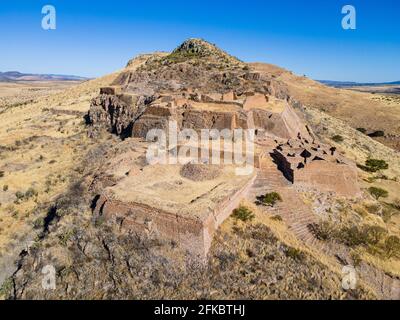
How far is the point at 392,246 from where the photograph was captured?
16266mm

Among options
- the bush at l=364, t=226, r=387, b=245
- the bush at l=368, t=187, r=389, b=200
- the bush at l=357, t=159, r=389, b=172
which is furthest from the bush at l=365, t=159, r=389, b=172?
the bush at l=364, t=226, r=387, b=245

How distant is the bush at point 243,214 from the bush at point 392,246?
6268 mm

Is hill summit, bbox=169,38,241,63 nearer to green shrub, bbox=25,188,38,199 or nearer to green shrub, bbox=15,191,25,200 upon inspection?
green shrub, bbox=25,188,38,199

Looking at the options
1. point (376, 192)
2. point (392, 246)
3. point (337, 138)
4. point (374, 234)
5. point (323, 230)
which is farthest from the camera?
point (337, 138)

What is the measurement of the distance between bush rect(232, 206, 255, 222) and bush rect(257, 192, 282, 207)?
53.0 inches

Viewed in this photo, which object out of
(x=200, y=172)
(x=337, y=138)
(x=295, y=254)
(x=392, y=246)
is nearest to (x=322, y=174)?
(x=392, y=246)

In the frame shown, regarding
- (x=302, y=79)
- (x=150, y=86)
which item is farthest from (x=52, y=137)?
(x=302, y=79)

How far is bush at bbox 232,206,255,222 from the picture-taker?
16.9 m

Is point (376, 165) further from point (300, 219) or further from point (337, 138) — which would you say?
point (300, 219)

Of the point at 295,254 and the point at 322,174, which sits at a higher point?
the point at 322,174

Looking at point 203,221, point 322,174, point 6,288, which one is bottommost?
point 6,288

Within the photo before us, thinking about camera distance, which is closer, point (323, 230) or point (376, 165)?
point (323, 230)

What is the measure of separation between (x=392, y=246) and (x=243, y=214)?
22.9 feet

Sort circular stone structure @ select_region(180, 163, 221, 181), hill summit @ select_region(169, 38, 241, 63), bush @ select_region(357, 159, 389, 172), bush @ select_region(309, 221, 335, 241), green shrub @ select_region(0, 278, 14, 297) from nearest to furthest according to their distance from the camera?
green shrub @ select_region(0, 278, 14, 297) < bush @ select_region(309, 221, 335, 241) < circular stone structure @ select_region(180, 163, 221, 181) < bush @ select_region(357, 159, 389, 172) < hill summit @ select_region(169, 38, 241, 63)
